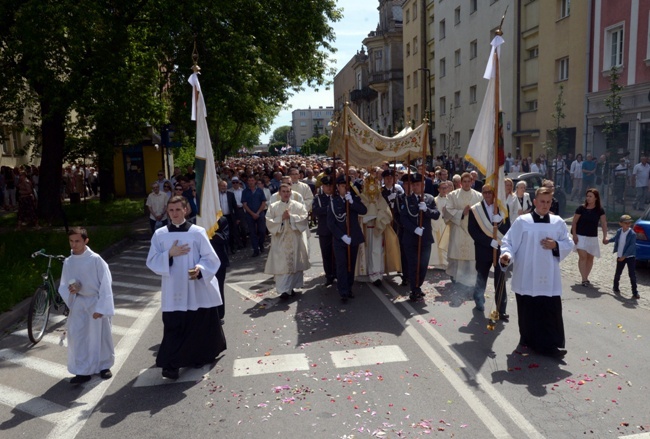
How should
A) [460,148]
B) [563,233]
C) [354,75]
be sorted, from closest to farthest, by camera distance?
[563,233]
[460,148]
[354,75]

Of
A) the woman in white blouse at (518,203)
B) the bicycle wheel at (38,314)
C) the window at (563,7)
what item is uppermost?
the window at (563,7)

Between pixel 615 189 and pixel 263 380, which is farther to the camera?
pixel 615 189

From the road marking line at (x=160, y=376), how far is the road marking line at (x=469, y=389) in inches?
96.6

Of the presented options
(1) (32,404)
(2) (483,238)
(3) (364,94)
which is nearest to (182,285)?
(1) (32,404)

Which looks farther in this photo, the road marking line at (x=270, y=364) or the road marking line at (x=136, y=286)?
the road marking line at (x=136, y=286)

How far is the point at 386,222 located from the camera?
983 centimetres

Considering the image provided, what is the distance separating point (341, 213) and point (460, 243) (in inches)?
81.6

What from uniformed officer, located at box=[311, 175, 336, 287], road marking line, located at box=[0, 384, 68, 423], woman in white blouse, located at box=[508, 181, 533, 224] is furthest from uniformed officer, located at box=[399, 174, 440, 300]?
road marking line, located at box=[0, 384, 68, 423]

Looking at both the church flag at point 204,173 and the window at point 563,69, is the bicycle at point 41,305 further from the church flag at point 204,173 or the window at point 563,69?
the window at point 563,69

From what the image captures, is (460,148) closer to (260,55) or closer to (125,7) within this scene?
(260,55)

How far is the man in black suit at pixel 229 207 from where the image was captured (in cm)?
1326

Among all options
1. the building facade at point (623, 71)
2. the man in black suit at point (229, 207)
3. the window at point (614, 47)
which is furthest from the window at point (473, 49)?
the man in black suit at point (229, 207)

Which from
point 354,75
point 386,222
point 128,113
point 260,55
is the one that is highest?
point 354,75

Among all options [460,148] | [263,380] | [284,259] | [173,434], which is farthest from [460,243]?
[460,148]
